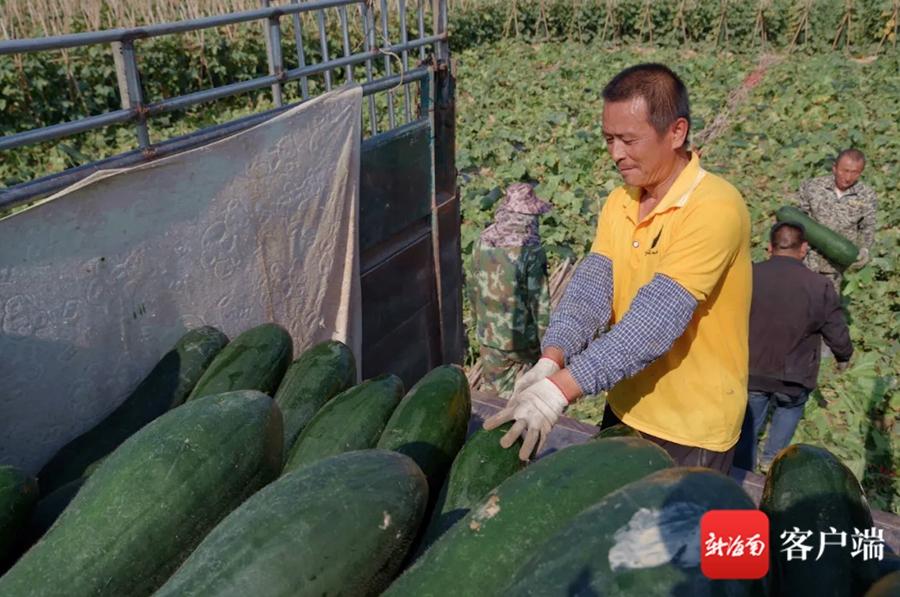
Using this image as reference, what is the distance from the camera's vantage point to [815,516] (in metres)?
1.65

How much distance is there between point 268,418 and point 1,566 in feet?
2.54

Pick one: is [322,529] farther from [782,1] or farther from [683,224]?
[782,1]

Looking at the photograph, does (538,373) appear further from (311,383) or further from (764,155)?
(764,155)

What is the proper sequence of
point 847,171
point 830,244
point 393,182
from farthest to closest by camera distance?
point 830,244 → point 847,171 → point 393,182

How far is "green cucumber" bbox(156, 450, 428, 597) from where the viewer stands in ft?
4.66

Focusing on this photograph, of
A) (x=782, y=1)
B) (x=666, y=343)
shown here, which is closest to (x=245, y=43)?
(x=666, y=343)

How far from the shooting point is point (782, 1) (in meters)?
30.0

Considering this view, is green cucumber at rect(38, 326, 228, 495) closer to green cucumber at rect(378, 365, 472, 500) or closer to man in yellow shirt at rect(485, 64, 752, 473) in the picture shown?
green cucumber at rect(378, 365, 472, 500)

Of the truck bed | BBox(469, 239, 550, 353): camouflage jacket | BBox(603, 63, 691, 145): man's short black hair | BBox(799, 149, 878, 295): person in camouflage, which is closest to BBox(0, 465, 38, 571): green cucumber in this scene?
the truck bed

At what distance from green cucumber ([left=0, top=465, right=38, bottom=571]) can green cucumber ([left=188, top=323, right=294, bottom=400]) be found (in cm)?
73

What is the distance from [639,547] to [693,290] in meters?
1.33

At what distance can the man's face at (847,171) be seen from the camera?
677cm

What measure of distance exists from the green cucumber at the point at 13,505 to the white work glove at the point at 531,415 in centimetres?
130

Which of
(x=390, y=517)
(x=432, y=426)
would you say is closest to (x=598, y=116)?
(x=432, y=426)
